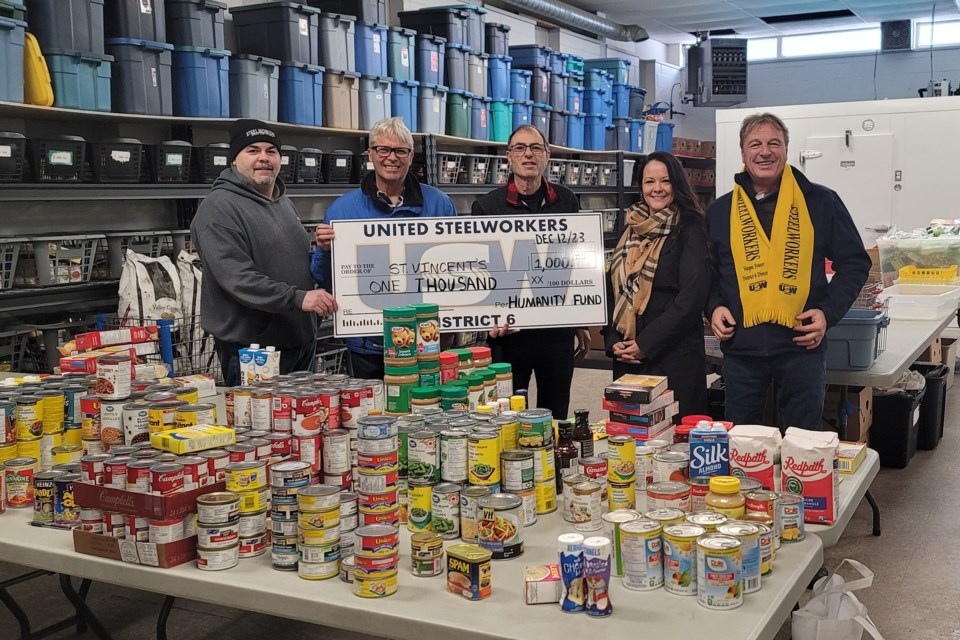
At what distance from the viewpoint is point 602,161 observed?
1145 cm

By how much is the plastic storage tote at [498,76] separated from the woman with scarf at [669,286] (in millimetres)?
5110

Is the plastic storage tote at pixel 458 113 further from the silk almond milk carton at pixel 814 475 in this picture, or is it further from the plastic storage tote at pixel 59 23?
the silk almond milk carton at pixel 814 475

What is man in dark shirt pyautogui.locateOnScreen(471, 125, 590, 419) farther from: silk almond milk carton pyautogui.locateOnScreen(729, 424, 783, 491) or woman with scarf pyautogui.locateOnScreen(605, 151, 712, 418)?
silk almond milk carton pyautogui.locateOnScreen(729, 424, 783, 491)

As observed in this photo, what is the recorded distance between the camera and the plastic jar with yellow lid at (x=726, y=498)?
1.84 metres

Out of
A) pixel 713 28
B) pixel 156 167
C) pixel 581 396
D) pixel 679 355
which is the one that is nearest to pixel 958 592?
pixel 679 355

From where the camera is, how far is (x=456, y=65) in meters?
7.83

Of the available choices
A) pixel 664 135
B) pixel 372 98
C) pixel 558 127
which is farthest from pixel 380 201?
pixel 664 135

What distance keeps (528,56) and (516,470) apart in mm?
7843

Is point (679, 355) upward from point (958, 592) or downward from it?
upward

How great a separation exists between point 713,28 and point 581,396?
8.80m

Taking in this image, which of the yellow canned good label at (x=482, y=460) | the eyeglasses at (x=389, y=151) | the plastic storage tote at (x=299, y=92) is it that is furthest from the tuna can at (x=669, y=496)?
the plastic storage tote at (x=299, y=92)

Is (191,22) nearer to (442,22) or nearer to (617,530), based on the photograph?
(442,22)

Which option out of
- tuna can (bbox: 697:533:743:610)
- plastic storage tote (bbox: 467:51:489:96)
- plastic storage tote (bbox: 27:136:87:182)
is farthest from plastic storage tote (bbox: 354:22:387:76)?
tuna can (bbox: 697:533:743:610)

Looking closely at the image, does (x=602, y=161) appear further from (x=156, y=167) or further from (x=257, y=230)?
(x=257, y=230)
